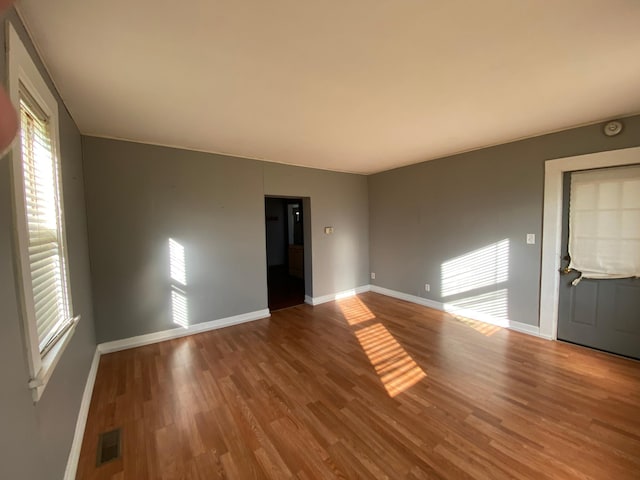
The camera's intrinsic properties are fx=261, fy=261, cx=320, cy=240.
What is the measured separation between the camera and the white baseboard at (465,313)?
3.36 m

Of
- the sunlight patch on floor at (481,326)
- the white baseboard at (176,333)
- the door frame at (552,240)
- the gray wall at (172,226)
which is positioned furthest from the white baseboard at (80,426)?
the door frame at (552,240)

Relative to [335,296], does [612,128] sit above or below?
above

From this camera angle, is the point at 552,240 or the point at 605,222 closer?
the point at 605,222

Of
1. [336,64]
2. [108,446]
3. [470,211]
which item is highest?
[336,64]

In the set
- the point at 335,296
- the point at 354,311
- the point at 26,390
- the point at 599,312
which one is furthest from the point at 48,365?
the point at 599,312

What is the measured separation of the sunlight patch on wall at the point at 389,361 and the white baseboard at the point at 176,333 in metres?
1.67

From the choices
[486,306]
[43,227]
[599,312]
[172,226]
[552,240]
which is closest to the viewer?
[43,227]

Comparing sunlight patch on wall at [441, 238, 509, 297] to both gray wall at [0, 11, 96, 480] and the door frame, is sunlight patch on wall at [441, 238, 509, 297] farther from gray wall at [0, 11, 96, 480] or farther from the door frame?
gray wall at [0, 11, 96, 480]

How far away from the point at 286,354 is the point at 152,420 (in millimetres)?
1327

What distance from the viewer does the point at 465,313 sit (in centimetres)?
399

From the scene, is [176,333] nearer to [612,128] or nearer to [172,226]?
[172,226]

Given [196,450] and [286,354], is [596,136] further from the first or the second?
[196,450]

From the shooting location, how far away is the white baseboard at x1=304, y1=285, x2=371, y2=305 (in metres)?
4.78

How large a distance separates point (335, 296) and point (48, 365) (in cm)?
410
